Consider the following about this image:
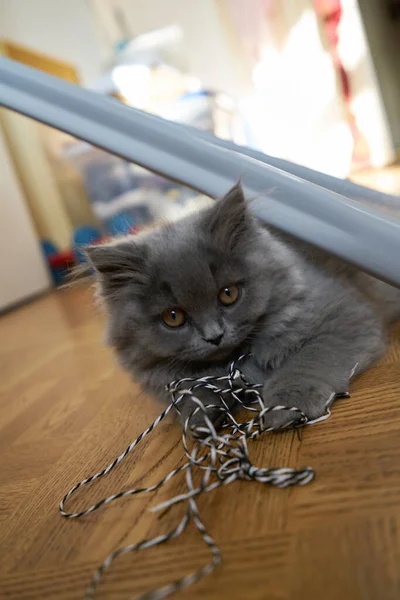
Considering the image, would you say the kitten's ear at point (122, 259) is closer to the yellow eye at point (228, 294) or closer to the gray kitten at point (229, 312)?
the gray kitten at point (229, 312)

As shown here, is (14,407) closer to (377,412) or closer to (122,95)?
(377,412)

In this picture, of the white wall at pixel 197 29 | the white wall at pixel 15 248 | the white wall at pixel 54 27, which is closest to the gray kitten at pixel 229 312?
the white wall at pixel 15 248

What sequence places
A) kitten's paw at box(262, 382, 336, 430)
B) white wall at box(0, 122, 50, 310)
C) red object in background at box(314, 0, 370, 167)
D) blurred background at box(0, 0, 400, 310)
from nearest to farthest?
kitten's paw at box(262, 382, 336, 430), white wall at box(0, 122, 50, 310), blurred background at box(0, 0, 400, 310), red object in background at box(314, 0, 370, 167)

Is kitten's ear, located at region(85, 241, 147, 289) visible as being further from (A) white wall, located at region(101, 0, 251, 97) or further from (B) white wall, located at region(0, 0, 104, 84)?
(B) white wall, located at region(0, 0, 104, 84)

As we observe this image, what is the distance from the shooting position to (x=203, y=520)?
0.72 meters

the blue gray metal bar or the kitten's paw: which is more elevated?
the blue gray metal bar

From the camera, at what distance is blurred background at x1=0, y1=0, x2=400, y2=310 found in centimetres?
438

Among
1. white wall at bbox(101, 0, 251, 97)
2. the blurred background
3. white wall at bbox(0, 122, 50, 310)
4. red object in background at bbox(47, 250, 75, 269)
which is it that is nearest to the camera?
white wall at bbox(0, 122, 50, 310)

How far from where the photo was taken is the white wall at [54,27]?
5125 mm

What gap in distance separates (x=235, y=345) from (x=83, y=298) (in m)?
2.90

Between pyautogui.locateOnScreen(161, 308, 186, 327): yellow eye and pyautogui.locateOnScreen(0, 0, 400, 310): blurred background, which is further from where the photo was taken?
pyautogui.locateOnScreen(0, 0, 400, 310): blurred background

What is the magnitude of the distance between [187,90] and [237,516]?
415cm

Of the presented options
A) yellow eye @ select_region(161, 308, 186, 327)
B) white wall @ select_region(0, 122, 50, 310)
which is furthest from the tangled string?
white wall @ select_region(0, 122, 50, 310)

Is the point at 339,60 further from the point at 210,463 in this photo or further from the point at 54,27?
the point at 210,463
